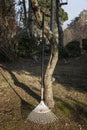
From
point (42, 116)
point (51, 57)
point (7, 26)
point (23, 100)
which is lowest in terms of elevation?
point (23, 100)

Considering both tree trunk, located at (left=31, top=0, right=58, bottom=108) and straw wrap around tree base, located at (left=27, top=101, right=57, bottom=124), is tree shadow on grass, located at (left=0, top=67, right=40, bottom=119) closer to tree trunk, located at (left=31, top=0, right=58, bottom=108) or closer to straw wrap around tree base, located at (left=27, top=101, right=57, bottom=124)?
straw wrap around tree base, located at (left=27, top=101, right=57, bottom=124)

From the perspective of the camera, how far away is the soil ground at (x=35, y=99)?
23.1 ft

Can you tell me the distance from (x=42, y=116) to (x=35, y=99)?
1.79 metres

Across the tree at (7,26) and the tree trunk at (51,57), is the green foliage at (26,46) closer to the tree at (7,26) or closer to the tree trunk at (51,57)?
the tree at (7,26)

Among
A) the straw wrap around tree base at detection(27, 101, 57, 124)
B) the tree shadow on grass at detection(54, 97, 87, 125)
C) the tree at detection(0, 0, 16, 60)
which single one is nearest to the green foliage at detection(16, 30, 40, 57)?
the tree at detection(0, 0, 16, 60)

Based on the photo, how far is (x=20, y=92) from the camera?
377 inches

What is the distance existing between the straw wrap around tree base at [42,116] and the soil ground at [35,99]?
104 mm

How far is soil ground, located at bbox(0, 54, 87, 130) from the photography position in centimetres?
704

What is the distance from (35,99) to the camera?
885 centimetres

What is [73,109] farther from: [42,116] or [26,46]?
[26,46]

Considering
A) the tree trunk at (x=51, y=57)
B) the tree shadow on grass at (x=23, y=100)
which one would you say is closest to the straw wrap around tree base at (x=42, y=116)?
the tree shadow on grass at (x=23, y=100)

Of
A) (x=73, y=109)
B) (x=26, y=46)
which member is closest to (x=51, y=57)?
(x=73, y=109)

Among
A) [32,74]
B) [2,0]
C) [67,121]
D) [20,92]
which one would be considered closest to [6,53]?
[2,0]

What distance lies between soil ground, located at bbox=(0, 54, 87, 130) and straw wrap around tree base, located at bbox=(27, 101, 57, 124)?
104 millimetres
